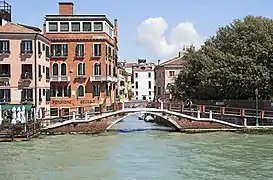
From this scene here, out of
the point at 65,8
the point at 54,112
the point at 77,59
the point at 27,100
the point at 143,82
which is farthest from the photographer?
the point at 143,82

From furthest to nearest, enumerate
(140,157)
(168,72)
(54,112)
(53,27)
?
(168,72) < (53,27) < (54,112) < (140,157)

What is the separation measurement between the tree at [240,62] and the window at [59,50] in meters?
12.1

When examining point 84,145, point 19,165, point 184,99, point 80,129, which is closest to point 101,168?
point 19,165

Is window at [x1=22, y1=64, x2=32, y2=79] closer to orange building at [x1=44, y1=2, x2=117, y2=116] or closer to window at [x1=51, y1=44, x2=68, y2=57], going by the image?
orange building at [x1=44, y1=2, x2=117, y2=116]

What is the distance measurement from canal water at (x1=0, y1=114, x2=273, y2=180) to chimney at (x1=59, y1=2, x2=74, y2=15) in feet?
54.3

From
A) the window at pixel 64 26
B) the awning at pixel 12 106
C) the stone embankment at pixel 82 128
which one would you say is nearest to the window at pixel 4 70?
the awning at pixel 12 106

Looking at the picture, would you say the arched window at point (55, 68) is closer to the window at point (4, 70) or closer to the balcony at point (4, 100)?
the window at point (4, 70)

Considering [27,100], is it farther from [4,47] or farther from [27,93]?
[4,47]

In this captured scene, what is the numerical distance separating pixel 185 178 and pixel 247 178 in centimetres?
228

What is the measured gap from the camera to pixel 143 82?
377 ft

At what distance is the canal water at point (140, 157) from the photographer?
70.2 feet

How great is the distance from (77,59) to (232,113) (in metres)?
15.3

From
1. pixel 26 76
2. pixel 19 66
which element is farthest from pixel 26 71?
pixel 19 66

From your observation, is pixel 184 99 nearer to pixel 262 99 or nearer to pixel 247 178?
pixel 262 99
